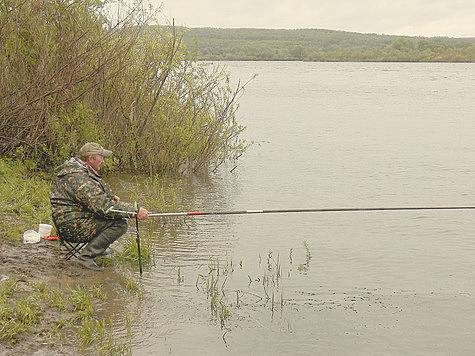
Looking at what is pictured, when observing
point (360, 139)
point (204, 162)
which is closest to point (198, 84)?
point (204, 162)

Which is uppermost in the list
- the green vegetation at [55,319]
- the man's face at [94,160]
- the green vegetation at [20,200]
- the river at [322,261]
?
the man's face at [94,160]

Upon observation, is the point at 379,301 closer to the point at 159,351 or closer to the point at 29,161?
the point at 159,351

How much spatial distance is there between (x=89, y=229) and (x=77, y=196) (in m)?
0.41

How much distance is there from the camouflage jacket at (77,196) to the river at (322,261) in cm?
94

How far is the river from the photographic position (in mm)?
5195

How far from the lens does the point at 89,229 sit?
5941mm

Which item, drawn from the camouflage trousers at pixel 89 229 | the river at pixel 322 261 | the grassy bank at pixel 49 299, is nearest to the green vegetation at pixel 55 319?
the grassy bank at pixel 49 299

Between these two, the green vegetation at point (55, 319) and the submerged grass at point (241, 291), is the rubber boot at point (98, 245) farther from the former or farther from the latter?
the submerged grass at point (241, 291)

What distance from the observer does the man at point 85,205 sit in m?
5.71

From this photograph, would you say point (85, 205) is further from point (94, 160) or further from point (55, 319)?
point (55, 319)

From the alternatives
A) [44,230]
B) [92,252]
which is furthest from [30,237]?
[92,252]

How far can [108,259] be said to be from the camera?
6.46m

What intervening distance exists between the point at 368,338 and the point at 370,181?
785 centimetres

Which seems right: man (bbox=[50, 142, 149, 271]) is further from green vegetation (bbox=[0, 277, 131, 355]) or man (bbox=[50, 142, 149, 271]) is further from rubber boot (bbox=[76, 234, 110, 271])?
green vegetation (bbox=[0, 277, 131, 355])
